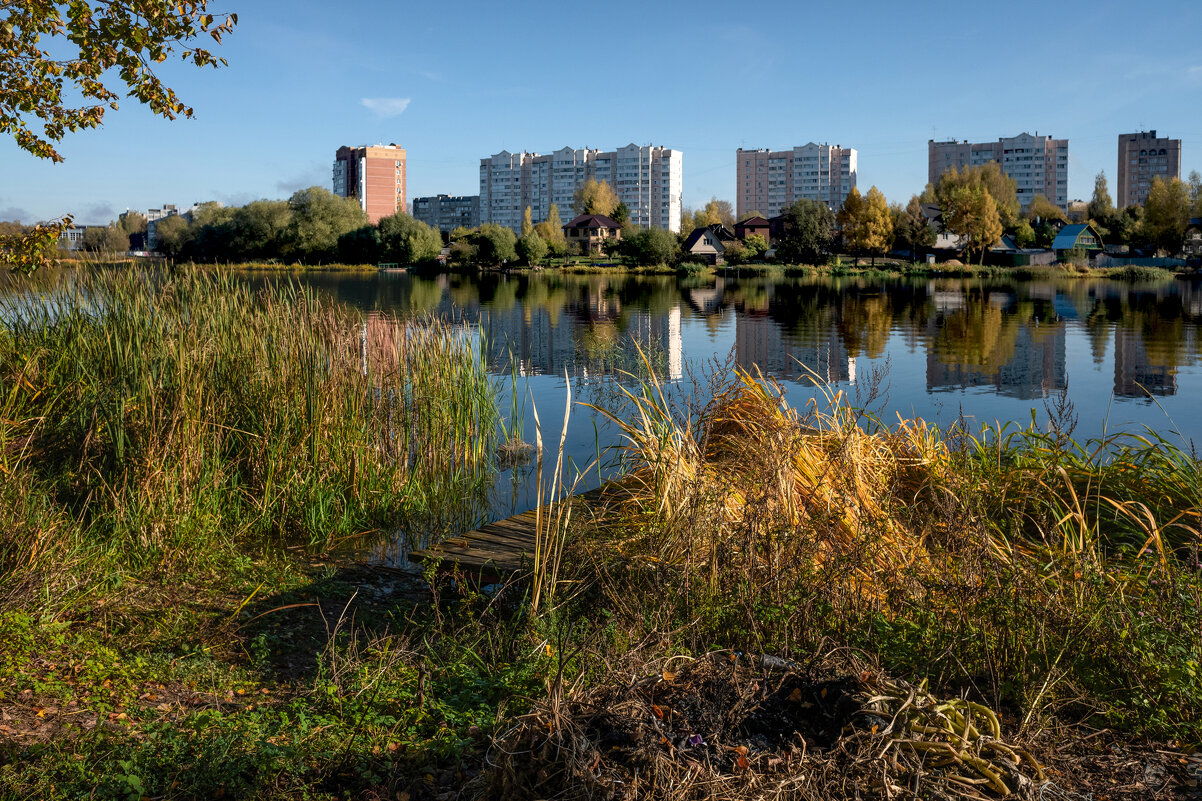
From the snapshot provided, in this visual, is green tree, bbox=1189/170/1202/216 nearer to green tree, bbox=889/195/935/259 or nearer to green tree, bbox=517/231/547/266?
green tree, bbox=889/195/935/259

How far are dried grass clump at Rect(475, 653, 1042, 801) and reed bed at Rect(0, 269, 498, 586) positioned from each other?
3.37 meters

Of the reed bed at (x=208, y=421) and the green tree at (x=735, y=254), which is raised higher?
the green tree at (x=735, y=254)

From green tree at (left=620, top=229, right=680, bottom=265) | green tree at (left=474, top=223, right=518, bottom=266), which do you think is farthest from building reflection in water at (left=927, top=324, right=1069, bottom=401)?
green tree at (left=474, top=223, right=518, bottom=266)

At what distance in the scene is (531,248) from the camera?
297ft

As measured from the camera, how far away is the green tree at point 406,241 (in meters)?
89.5

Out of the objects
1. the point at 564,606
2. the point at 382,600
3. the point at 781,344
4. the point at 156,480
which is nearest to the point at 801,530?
the point at 564,606

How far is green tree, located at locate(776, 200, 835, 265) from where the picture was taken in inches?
3182

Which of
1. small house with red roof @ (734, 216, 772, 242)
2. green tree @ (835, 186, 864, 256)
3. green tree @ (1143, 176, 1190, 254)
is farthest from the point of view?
small house with red roof @ (734, 216, 772, 242)

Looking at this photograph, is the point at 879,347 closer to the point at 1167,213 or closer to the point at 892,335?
the point at 892,335

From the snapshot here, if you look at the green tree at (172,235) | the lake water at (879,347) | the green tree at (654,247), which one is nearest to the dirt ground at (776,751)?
the lake water at (879,347)

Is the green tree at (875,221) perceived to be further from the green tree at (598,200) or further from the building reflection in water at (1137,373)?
the building reflection in water at (1137,373)

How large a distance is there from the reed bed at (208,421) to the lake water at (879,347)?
3.64 ft

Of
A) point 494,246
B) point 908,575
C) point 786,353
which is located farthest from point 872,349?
point 494,246

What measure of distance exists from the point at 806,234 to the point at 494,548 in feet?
258
